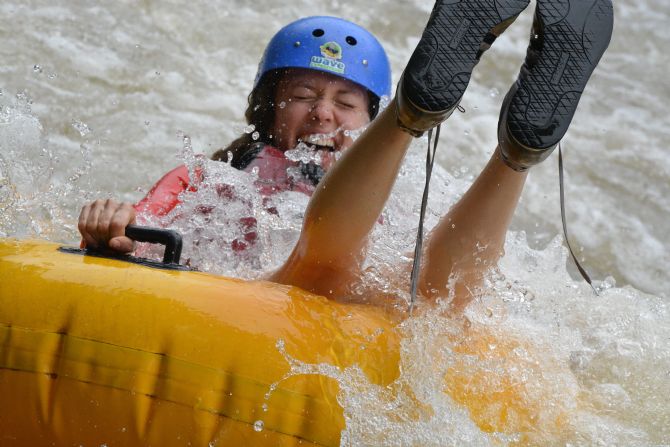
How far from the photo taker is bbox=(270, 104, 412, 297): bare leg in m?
2.07

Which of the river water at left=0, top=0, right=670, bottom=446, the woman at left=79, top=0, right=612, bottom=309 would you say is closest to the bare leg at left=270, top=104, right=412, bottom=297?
the woman at left=79, top=0, right=612, bottom=309

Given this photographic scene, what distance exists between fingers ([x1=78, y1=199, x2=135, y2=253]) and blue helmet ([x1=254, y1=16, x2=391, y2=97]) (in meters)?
1.14

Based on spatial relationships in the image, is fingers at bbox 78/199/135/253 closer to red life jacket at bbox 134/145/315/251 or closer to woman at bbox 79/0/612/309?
woman at bbox 79/0/612/309

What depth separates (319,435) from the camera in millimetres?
1865

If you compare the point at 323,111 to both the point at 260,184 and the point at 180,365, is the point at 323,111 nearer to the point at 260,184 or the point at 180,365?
the point at 260,184

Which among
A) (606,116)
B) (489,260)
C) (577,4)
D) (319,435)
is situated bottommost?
(319,435)

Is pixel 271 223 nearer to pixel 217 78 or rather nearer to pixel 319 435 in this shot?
pixel 319 435

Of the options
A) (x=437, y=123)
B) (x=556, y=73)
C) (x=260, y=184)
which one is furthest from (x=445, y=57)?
(x=260, y=184)

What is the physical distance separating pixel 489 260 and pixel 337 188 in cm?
43

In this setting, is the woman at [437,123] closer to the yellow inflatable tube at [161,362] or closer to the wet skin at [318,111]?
the yellow inflatable tube at [161,362]

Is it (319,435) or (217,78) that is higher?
(217,78)

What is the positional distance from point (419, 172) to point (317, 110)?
2.50ft

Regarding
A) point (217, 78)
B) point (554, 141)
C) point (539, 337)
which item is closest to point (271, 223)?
point (539, 337)

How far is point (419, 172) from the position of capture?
373 cm
